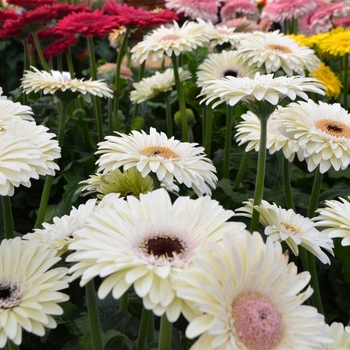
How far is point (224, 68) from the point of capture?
1462 millimetres

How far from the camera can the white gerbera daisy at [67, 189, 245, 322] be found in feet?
1.59

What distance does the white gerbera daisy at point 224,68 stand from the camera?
143 cm

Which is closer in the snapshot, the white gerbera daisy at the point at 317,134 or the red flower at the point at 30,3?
the white gerbera daisy at the point at 317,134

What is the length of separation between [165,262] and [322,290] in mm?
771

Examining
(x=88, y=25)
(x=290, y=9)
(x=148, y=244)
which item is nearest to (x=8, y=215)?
(x=148, y=244)

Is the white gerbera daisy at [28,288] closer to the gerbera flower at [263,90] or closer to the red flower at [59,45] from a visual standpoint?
the gerbera flower at [263,90]

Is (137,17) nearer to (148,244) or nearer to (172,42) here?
(172,42)

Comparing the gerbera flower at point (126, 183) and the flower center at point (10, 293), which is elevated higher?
the flower center at point (10, 293)

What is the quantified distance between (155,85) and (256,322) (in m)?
1.14

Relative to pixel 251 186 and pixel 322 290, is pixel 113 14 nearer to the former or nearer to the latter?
pixel 251 186

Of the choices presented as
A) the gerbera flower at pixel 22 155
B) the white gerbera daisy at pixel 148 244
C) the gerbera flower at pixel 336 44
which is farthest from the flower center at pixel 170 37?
the white gerbera daisy at pixel 148 244

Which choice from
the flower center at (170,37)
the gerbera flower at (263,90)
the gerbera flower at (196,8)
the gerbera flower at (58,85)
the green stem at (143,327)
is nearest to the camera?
the green stem at (143,327)

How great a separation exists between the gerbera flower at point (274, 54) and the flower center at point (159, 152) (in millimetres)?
543

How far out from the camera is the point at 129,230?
57 cm
